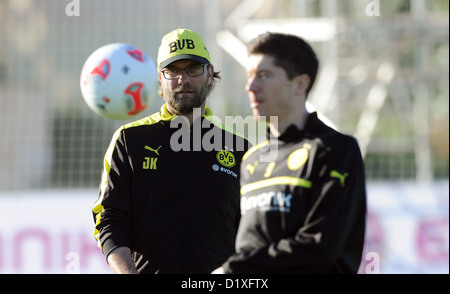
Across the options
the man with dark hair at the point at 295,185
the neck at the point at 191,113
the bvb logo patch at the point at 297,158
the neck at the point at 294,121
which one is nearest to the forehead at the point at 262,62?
the man with dark hair at the point at 295,185

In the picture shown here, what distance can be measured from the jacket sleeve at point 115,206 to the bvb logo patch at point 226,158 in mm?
541

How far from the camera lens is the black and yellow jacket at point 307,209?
9.37 ft

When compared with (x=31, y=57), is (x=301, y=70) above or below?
below

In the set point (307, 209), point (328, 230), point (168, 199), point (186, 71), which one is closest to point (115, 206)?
point (168, 199)

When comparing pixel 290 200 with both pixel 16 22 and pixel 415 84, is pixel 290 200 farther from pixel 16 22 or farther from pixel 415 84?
pixel 16 22

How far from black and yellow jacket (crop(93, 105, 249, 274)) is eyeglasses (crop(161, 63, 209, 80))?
0.81 feet

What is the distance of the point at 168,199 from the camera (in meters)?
4.01

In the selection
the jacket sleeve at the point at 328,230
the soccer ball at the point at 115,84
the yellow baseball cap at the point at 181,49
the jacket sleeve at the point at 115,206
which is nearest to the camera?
the jacket sleeve at the point at 328,230

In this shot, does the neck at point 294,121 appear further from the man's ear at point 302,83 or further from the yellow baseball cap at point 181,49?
the yellow baseball cap at point 181,49

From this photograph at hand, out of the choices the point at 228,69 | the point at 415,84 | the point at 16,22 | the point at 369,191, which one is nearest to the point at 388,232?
the point at 369,191

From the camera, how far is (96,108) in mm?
5438

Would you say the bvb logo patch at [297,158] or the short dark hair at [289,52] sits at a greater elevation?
the short dark hair at [289,52]

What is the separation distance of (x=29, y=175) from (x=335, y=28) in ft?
20.9

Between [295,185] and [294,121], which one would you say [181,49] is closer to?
[294,121]
